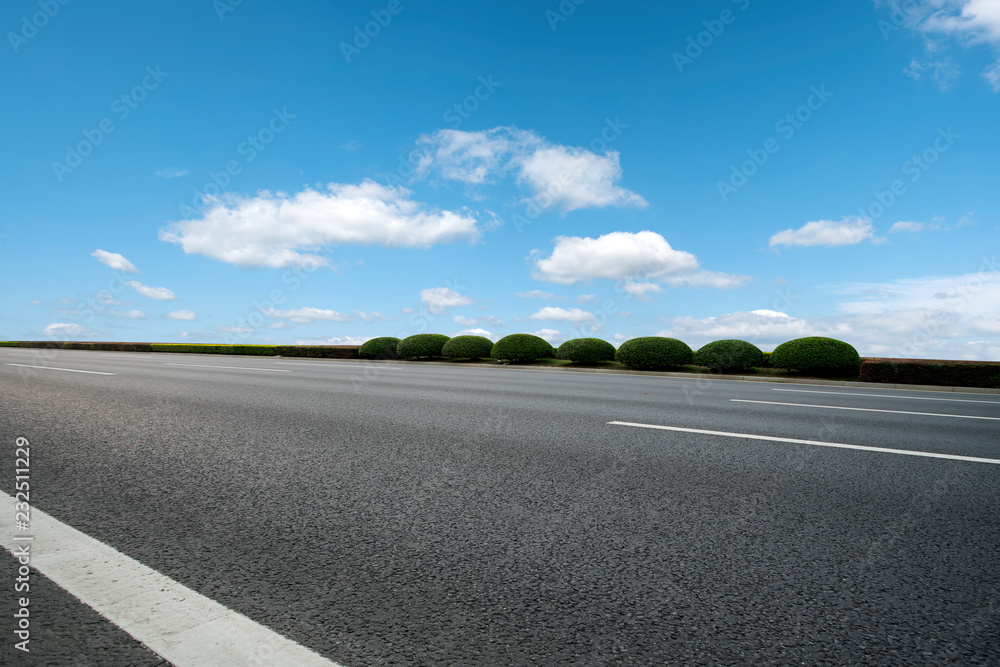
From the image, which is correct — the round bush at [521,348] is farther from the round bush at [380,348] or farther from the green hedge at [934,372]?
the green hedge at [934,372]

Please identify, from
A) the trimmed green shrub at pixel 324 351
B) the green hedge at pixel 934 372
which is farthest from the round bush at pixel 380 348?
the green hedge at pixel 934 372

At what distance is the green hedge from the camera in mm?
16047

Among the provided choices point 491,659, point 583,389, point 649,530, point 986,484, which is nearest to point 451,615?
point 491,659

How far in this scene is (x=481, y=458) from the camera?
4.27m

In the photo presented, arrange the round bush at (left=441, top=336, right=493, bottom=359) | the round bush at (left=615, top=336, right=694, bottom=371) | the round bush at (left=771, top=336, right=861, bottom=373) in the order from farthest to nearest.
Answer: the round bush at (left=441, top=336, right=493, bottom=359)
the round bush at (left=615, top=336, right=694, bottom=371)
the round bush at (left=771, top=336, right=861, bottom=373)

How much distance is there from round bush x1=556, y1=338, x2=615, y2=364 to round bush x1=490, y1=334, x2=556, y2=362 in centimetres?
155

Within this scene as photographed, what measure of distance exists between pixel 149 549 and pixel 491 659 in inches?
70.3

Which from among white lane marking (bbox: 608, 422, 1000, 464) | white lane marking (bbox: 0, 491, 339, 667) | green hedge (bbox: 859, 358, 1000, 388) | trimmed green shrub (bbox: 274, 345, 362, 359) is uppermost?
trimmed green shrub (bbox: 274, 345, 362, 359)

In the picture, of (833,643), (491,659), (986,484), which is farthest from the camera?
(986,484)

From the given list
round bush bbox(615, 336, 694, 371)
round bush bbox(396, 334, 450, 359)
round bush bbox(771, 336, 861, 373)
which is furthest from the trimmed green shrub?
round bush bbox(771, 336, 861, 373)

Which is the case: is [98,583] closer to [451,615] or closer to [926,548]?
[451,615]

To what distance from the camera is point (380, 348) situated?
91.9 ft

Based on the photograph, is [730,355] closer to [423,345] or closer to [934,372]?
[934,372]

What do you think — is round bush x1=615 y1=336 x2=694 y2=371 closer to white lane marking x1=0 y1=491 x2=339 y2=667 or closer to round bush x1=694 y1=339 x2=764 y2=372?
round bush x1=694 y1=339 x2=764 y2=372
